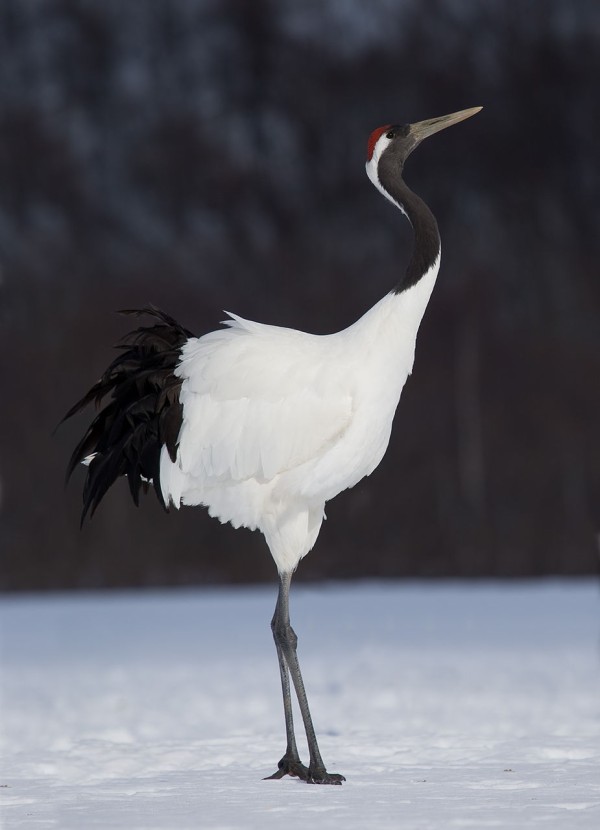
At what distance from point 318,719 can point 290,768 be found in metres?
1.25

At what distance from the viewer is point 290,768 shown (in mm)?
4684

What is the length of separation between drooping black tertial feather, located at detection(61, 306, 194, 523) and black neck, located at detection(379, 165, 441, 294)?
0.95m

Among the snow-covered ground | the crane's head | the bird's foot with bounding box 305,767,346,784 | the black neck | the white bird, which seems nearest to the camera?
the snow-covered ground

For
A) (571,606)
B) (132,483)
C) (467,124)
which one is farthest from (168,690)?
(467,124)

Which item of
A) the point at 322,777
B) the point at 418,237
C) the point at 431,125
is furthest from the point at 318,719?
the point at 431,125

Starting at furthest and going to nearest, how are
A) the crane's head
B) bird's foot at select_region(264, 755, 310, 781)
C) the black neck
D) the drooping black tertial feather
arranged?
the crane's head → the drooping black tertial feather → the black neck → bird's foot at select_region(264, 755, 310, 781)

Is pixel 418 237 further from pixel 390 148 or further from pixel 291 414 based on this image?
pixel 291 414

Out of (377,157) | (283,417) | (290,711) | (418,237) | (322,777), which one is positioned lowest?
(322,777)

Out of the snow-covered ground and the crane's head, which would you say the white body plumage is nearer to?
the crane's head

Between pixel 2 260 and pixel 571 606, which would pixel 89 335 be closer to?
pixel 2 260

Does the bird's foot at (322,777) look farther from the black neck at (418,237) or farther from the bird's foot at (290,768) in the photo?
the black neck at (418,237)

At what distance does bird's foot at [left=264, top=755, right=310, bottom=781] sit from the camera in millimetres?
4645

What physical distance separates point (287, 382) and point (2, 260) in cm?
1172

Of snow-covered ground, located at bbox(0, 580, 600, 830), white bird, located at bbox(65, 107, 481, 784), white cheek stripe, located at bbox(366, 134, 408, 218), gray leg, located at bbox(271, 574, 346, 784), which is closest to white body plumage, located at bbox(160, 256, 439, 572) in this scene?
white bird, located at bbox(65, 107, 481, 784)
